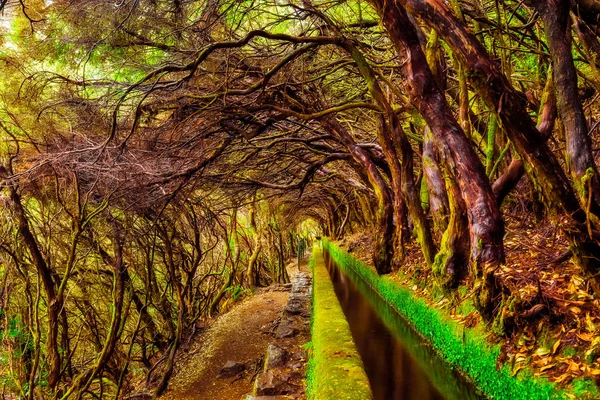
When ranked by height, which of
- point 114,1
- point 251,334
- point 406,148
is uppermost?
point 114,1

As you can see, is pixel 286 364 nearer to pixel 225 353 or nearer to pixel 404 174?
pixel 225 353

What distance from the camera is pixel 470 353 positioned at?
515 centimetres

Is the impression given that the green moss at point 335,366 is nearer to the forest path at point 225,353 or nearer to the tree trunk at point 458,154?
the tree trunk at point 458,154

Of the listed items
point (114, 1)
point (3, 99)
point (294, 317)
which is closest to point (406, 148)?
point (294, 317)

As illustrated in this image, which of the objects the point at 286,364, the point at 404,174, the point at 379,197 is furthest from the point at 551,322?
the point at 379,197

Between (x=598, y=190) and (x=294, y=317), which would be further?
(x=294, y=317)

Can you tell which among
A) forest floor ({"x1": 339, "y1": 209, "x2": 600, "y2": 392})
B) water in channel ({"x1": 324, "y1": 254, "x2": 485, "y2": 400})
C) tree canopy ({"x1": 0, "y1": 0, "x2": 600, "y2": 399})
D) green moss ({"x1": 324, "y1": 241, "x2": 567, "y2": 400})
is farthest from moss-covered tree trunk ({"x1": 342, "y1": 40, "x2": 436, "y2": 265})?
forest floor ({"x1": 339, "y1": 209, "x2": 600, "y2": 392})

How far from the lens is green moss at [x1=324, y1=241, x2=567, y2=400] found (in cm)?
375

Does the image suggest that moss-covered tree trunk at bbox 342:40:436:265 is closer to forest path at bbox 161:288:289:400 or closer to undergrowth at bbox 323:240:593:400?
undergrowth at bbox 323:240:593:400

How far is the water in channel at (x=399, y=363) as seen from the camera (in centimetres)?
521

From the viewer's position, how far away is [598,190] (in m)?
3.80

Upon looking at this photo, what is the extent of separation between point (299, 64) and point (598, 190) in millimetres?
6070

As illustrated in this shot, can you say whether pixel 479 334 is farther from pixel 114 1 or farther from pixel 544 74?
pixel 114 1

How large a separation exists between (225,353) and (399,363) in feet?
15.5
